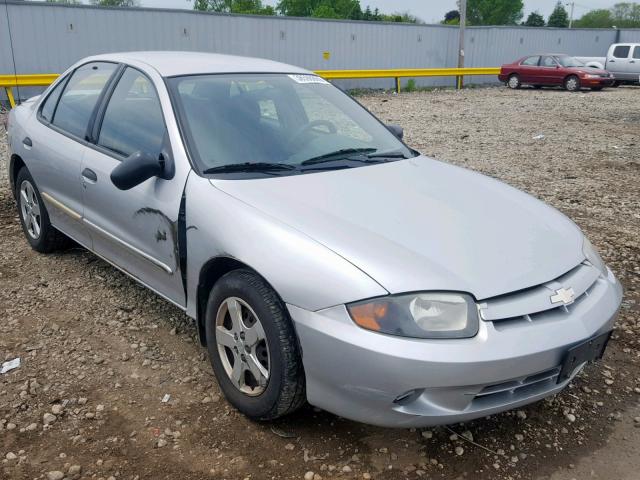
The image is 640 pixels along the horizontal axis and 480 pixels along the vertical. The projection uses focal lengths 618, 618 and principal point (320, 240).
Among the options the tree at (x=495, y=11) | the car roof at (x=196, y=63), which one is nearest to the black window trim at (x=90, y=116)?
the car roof at (x=196, y=63)

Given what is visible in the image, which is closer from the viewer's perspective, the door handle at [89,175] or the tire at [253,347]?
the tire at [253,347]

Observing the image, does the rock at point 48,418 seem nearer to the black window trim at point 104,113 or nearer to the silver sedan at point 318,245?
the silver sedan at point 318,245

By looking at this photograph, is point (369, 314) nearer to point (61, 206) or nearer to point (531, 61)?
point (61, 206)

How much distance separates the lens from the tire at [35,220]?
4633mm

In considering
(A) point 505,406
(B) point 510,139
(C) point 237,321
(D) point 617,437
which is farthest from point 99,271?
(B) point 510,139

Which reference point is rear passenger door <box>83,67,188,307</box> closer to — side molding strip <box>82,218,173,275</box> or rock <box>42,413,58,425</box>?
side molding strip <box>82,218,173,275</box>

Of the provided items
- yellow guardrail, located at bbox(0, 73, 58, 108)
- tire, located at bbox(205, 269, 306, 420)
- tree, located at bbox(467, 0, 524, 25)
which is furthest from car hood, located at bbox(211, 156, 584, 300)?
tree, located at bbox(467, 0, 524, 25)

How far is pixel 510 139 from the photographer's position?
10672mm

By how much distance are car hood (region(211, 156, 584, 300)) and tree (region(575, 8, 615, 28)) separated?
11334 cm

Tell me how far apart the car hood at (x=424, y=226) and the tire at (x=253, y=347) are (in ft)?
0.89

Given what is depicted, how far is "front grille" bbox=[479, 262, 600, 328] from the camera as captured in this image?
7.72 feet

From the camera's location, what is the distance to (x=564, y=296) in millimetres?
2523

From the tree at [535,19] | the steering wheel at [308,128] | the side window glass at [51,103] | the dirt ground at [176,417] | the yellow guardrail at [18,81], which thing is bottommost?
the dirt ground at [176,417]

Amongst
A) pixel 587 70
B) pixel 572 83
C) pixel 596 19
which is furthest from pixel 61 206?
pixel 596 19
